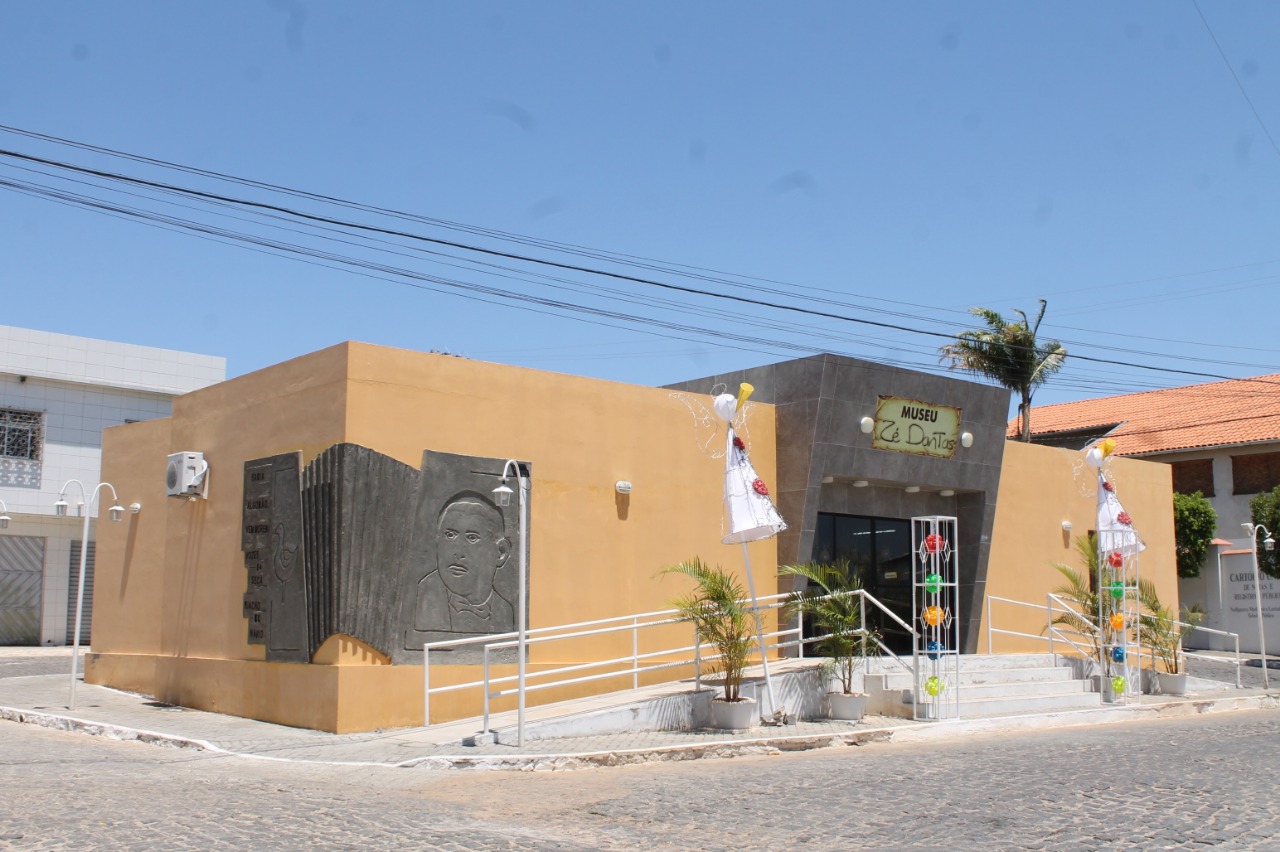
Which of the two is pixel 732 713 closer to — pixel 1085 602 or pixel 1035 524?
pixel 1085 602

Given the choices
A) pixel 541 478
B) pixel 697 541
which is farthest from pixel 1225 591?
pixel 541 478

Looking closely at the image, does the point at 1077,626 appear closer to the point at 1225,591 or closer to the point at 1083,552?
the point at 1083,552

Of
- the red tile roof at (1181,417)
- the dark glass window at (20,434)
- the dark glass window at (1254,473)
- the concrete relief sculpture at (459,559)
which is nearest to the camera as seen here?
the concrete relief sculpture at (459,559)

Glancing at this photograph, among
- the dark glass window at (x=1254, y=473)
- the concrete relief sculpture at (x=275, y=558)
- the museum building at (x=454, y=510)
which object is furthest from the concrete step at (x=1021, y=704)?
the dark glass window at (x=1254, y=473)

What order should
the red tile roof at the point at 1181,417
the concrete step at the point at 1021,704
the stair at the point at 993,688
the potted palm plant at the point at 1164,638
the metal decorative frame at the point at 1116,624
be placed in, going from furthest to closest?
the red tile roof at the point at 1181,417
the potted palm plant at the point at 1164,638
the metal decorative frame at the point at 1116,624
the concrete step at the point at 1021,704
the stair at the point at 993,688

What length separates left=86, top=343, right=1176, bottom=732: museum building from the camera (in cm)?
1519

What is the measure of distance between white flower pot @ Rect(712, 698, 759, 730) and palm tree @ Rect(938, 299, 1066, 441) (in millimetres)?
27268

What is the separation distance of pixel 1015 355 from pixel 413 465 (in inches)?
1168

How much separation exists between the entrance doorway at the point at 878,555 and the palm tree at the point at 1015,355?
19.8 meters

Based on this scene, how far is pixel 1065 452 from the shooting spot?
25094 millimetres

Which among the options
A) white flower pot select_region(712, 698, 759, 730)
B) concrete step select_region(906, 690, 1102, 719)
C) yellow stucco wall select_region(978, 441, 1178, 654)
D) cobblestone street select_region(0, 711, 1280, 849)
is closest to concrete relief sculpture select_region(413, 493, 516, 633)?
white flower pot select_region(712, 698, 759, 730)

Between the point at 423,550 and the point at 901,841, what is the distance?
8414 mm

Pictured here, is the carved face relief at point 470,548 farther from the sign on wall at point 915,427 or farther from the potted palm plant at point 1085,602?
the potted palm plant at point 1085,602

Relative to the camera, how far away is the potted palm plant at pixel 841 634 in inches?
645
